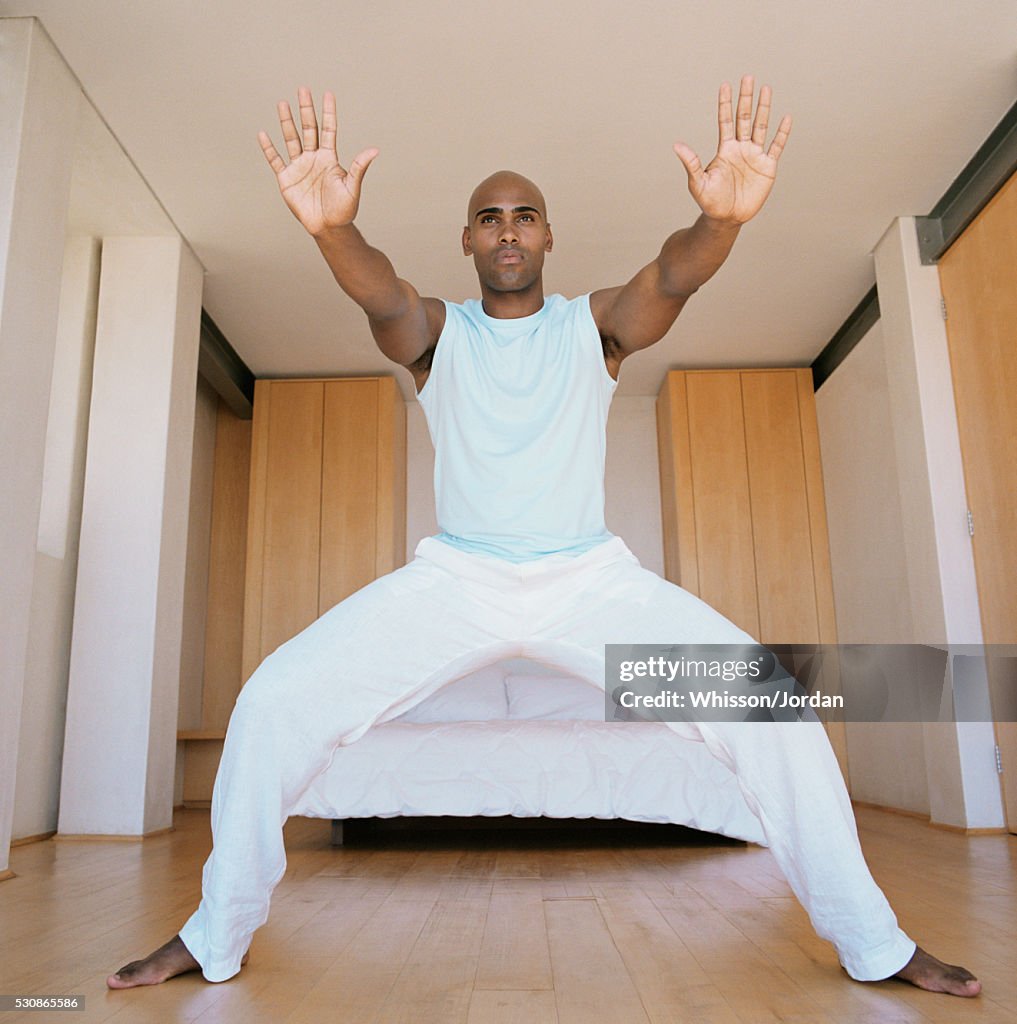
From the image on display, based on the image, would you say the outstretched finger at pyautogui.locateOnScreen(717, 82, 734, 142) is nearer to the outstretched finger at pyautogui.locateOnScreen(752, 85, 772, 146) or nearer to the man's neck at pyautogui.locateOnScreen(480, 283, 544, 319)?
the outstretched finger at pyautogui.locateOnScreen(752, 85, 772, 146)

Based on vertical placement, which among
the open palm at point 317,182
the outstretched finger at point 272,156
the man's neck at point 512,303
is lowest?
the man's neck at point 512,303

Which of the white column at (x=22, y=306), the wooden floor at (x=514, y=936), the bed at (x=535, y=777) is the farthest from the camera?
the bed at (x=535, y=777)

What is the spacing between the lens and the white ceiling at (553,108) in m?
3.23

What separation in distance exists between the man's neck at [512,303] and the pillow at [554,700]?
9.53 ft

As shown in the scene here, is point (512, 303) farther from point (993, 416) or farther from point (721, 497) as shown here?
point (721, 497)

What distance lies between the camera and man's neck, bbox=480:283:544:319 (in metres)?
1.95

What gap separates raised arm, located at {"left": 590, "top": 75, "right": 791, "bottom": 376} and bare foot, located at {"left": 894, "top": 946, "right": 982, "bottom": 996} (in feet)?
3.72

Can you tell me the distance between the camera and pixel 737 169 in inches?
65.2

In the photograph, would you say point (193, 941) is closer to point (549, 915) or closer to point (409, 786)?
point (549, 915)

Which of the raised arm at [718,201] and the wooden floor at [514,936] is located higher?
the raised arm at [718,201]

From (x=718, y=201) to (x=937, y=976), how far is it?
126cm

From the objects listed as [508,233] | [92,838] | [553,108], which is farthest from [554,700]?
[508,233]

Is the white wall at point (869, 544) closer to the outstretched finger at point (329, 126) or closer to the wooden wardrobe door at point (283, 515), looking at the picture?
the wooden wardrobe door at point (283, 515)

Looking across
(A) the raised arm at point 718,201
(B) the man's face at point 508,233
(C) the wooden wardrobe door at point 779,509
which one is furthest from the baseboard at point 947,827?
(B) the man's face at point 508,233
